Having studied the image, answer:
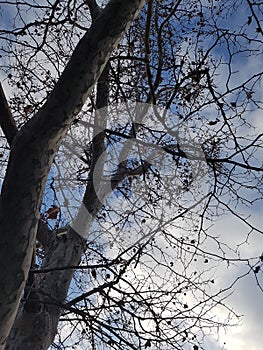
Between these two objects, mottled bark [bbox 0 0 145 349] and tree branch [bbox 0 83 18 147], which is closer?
mottled bark [bbox 0 0 145 349]

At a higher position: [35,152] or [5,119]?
[5,119]

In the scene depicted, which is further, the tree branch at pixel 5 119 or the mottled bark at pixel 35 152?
the tree branch at pixel 5 119

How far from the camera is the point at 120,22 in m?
2.03

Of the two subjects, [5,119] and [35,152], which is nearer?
[35,152]

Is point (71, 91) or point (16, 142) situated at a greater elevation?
point (71, 91)

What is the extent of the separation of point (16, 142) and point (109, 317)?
235 cm

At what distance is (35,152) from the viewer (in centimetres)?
177

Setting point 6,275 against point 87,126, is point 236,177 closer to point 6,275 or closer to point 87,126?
point 87,126

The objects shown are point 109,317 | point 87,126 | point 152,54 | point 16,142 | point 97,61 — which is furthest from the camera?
point 152,54

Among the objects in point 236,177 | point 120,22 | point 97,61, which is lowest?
point 97,61

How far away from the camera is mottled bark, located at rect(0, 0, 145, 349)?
1693 mm

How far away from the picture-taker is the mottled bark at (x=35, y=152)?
1.69 metres

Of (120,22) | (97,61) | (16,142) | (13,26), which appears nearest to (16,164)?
(16,142)

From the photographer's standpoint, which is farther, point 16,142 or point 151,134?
point 151,134
